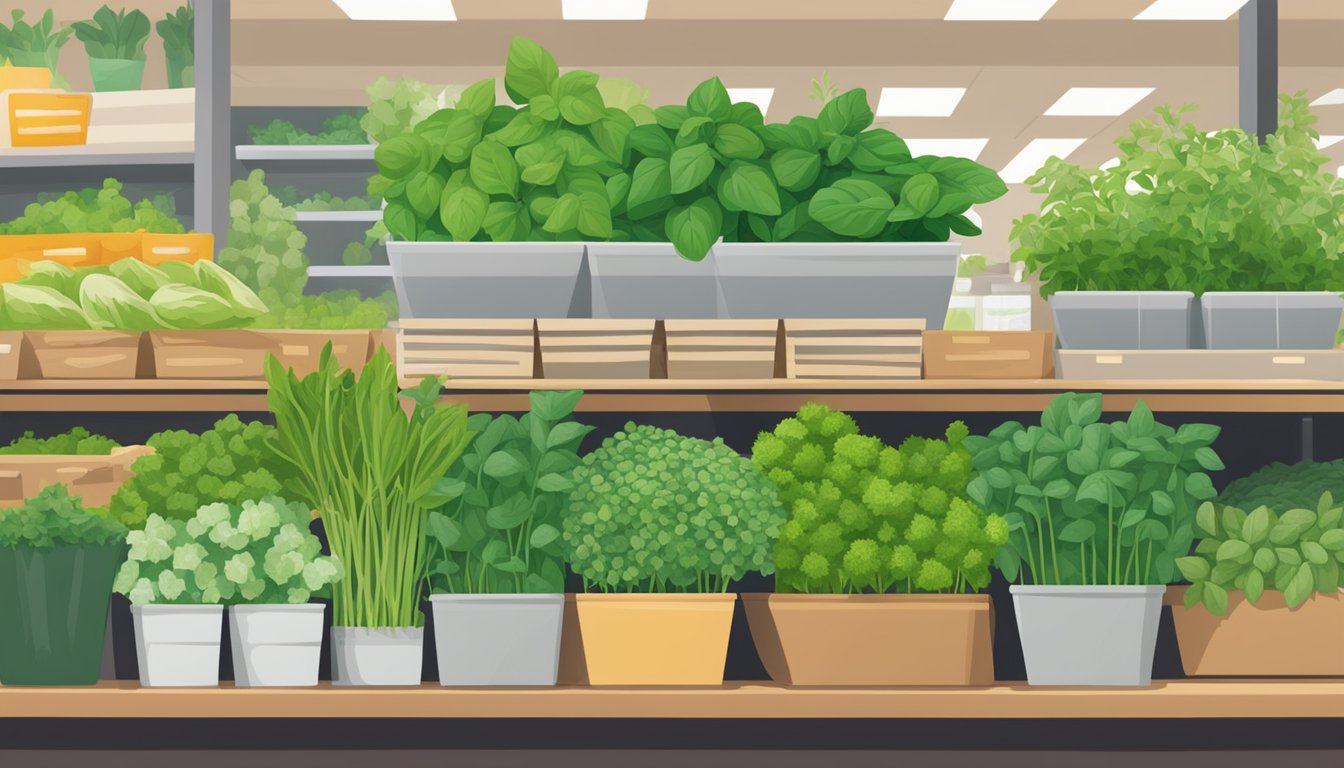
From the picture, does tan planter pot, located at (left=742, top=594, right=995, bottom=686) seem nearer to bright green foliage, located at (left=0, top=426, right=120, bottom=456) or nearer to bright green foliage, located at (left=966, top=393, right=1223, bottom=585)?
bright green foliage, located at (left=966, top=393, right=1223, bottom=585)

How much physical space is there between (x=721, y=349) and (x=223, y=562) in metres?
0.74

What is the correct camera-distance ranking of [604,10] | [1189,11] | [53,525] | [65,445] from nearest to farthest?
[53,525] → [65,445] → [1189,11] → [604,10]

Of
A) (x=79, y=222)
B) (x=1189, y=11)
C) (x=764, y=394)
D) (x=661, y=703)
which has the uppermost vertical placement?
(x=1189, y=11)

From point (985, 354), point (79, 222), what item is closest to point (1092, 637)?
point (985, 354)

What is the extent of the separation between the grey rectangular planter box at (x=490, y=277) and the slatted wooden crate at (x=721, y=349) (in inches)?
6.5

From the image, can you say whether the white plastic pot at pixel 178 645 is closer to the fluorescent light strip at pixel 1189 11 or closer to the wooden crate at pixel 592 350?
the wooden crate at pixel 592 350

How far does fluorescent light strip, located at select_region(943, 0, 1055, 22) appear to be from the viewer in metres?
6.37

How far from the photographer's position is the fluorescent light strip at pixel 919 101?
775cm

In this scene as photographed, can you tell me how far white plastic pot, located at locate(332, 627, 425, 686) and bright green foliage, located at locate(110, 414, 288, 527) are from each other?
0.77 ft

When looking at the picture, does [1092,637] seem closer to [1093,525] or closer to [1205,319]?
[1093,525]

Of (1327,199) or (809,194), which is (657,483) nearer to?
(809,194)

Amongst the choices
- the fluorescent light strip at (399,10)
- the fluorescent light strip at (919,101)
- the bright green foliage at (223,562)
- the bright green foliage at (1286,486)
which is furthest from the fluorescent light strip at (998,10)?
the bright green foliage at (223,562)

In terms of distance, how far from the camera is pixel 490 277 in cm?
184

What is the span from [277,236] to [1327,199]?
2661 mm
